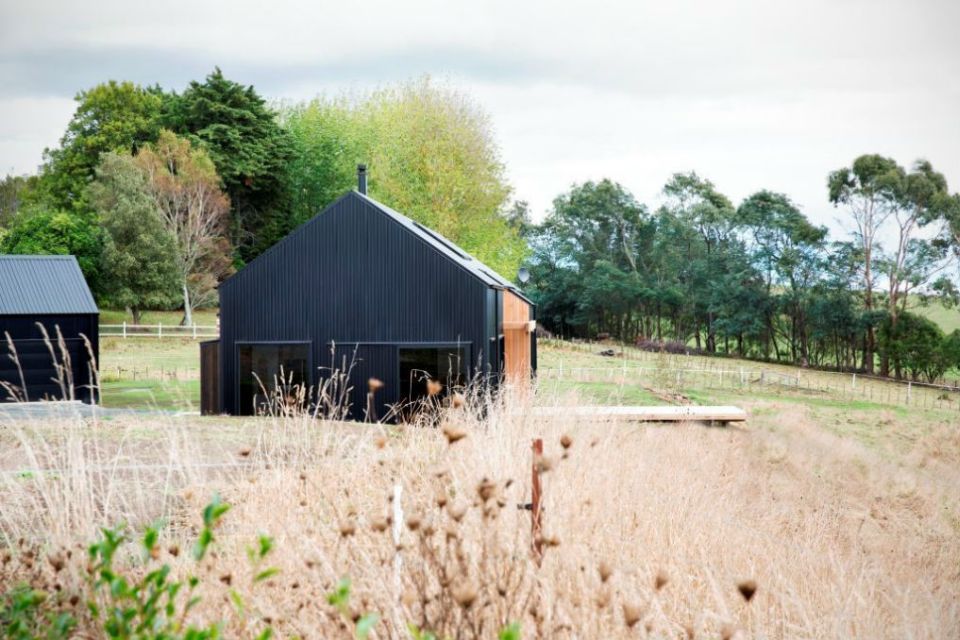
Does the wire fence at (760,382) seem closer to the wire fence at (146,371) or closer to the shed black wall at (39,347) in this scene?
the wire fence at (146,371)

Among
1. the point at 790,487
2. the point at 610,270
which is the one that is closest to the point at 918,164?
the point at 610,270

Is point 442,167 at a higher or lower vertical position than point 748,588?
higher

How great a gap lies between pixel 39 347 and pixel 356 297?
22.0 ft

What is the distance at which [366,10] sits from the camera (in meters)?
18.2

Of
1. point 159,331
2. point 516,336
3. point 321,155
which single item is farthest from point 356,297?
point 321,155

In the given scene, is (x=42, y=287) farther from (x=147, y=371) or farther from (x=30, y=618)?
(x=30, y=618)

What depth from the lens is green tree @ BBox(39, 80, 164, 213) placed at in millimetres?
36219

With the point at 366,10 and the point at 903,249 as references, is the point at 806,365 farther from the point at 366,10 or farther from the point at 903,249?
the point at 366,10

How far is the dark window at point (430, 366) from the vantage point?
43.4 ft

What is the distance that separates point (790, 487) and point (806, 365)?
23586 millimetres

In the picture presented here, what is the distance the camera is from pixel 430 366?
44.2ft

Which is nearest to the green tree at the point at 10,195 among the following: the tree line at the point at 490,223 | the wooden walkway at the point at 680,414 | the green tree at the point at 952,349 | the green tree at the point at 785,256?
the tree line at the point at 490,223

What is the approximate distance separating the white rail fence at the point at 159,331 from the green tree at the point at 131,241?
3.14 feet

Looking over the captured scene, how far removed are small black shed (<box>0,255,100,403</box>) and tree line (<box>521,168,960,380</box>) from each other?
19751 mm
